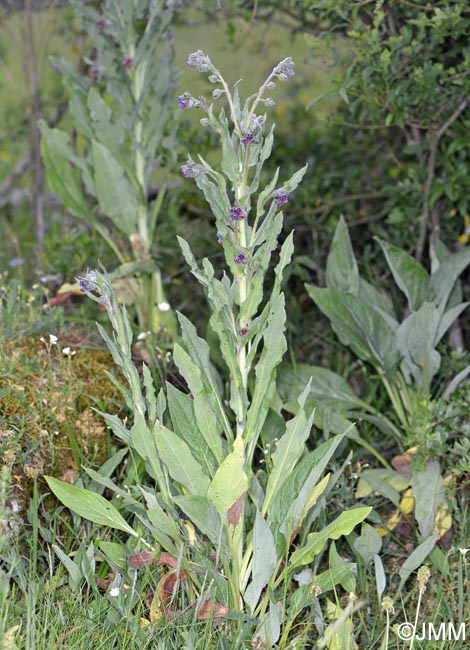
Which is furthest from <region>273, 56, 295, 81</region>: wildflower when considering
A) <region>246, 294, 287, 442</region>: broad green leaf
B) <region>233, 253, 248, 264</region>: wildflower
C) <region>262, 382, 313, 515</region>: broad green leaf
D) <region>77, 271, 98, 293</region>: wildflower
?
<region>262, 382, 313, 515</region>: broad green leaf

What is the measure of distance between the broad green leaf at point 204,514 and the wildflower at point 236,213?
0.67 m

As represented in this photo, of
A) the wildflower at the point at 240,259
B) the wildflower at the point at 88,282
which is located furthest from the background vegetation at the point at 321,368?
the wildflower at the point at 240,259

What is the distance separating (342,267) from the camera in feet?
10.2

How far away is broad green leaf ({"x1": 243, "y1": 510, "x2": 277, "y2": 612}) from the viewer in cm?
195

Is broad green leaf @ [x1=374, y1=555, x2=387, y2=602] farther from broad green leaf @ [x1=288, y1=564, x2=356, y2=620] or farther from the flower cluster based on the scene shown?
the flower cluster

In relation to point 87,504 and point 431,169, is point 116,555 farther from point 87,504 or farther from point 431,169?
point 431,169

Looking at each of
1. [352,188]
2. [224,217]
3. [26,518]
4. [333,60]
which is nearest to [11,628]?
[26,518]

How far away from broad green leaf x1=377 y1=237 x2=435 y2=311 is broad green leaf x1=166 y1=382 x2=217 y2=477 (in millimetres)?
1130

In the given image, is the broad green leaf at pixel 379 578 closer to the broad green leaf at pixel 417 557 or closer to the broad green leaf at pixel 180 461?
the broad green leaf at pixel 417 557

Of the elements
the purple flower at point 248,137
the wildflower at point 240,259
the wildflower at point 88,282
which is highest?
the purple flower at point 248,137

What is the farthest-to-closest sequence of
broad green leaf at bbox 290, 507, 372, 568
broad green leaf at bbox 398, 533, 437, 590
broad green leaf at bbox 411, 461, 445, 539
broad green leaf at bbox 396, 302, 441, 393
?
broad green leaf at bbox 396, 302, 441, 393, broad green leaf at bbox 411, 461, 445, 539, broad green leaf at bbox 398, 533, 437, 590, broad green leaf at bbox 290, 507, 372, 568

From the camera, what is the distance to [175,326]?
3297mm

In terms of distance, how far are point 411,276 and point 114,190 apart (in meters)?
1.19

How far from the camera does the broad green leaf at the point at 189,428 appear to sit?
7.17 feet
